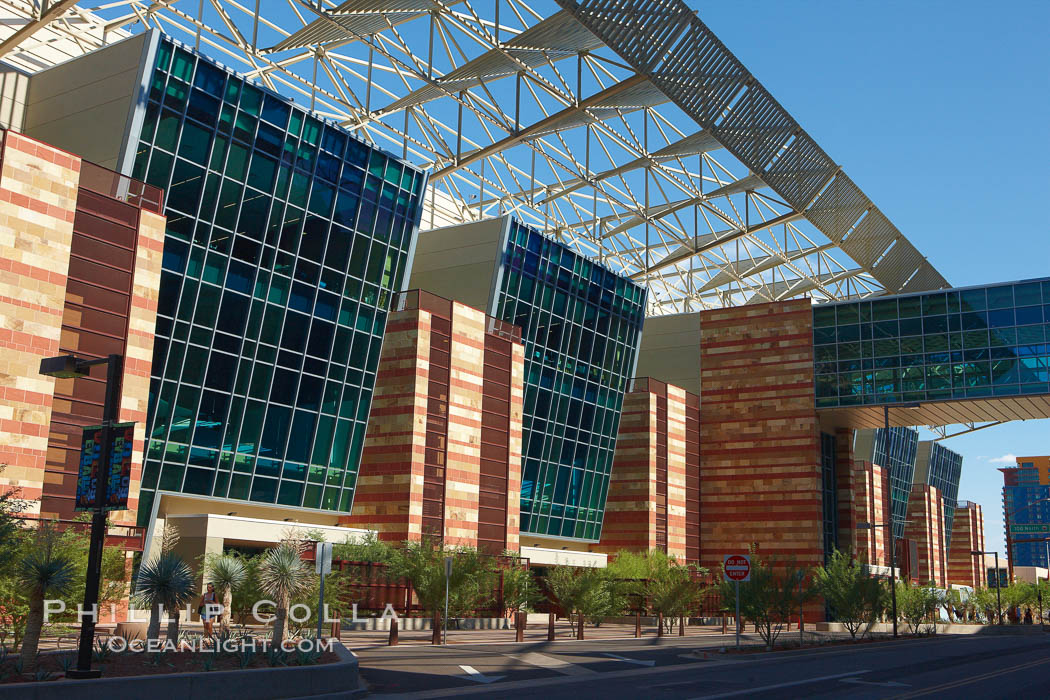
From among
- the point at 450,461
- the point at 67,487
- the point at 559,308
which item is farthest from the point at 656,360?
the point at 67,487

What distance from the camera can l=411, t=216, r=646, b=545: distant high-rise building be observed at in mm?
54625

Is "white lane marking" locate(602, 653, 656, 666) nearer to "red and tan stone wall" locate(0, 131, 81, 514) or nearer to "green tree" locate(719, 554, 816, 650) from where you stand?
"green tree" locate(719, 554, 816, 650)

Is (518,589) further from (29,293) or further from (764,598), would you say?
(29,293)

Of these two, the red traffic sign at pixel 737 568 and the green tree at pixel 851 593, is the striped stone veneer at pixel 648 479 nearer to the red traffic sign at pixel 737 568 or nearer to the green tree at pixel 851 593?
the green tree at pixel 851 593

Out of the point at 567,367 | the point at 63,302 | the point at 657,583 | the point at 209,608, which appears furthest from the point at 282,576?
the point at 567,367

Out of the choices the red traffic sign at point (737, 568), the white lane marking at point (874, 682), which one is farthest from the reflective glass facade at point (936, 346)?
the white lane marking at point (874, 682)

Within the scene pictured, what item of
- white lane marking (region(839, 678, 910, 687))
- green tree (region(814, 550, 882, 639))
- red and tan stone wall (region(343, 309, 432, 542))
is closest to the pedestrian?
white lane marking (region(839, 678, 910, 687))

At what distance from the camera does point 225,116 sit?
3944cm

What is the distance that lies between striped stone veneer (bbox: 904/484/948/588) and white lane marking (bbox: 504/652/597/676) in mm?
92092

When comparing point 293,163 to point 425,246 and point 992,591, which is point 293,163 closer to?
point 425,246

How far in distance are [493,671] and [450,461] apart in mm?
25354

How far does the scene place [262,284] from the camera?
41500mm

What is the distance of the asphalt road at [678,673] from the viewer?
20.2m

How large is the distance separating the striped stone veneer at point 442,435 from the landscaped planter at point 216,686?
27.6 m
